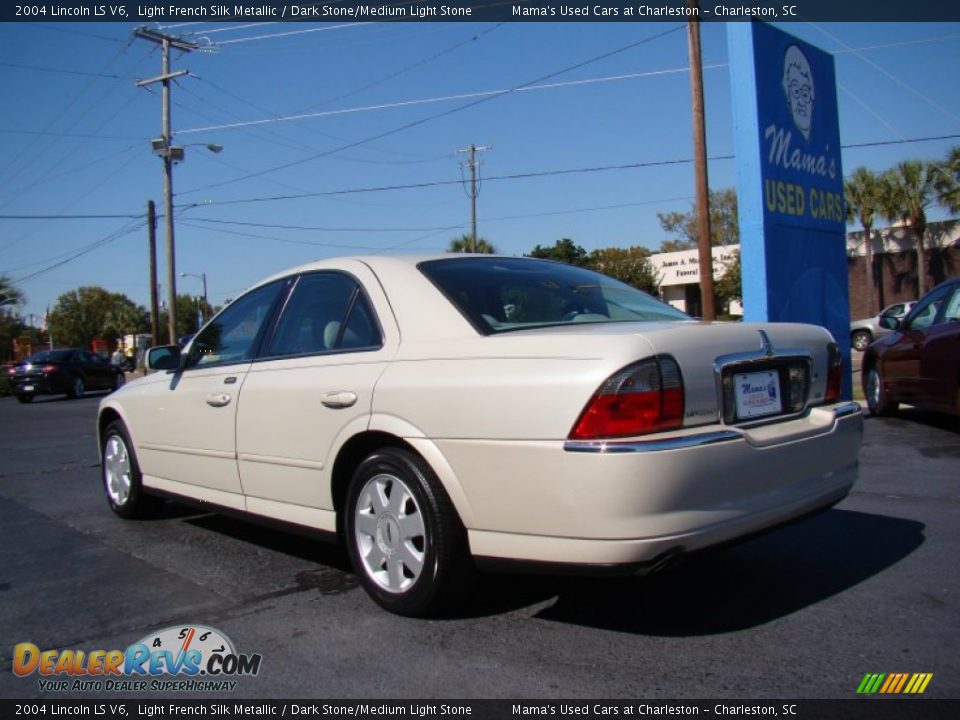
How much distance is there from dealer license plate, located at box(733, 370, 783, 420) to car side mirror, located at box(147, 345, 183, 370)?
10.8 feet

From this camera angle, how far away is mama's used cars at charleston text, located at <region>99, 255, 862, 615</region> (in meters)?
2.83

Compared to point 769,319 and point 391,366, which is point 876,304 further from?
point 391,366

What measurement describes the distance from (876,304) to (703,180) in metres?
27.3

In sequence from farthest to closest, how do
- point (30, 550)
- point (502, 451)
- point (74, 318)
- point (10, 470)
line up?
1. point (74, 318)
2. point (10, 470)
3. point (30, 550)
4. point (502, 451)

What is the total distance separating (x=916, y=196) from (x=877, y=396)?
2953cm

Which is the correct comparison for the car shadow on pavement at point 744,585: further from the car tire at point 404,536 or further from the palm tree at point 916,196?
the palm tree at point 916,196

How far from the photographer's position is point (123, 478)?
555 centimetres

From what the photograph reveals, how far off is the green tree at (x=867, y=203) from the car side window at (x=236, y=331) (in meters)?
36.5

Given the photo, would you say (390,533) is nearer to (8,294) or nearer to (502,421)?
(502,421)

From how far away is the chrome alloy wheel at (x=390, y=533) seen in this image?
334cm

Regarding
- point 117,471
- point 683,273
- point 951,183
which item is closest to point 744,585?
point 117,471

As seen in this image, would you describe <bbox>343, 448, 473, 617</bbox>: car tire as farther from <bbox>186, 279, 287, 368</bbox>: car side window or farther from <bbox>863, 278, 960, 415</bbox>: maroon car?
<bbox>863, 278, 960, 415</bbox>: maroon car

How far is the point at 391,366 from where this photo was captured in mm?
3492
